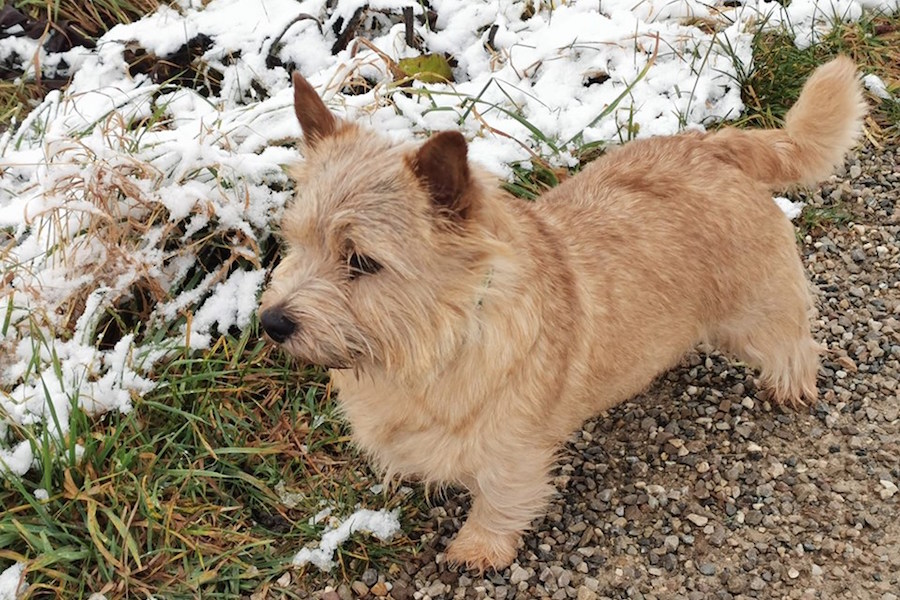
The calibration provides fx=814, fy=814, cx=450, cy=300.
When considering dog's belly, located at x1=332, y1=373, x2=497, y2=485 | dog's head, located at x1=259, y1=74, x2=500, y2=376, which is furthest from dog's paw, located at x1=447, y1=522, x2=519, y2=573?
dog's head, located at x1=259, y1=74, x2=500, y2=376

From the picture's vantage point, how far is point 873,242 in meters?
4.22

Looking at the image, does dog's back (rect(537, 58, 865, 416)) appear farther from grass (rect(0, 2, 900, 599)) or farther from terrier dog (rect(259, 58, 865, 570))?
grass (rect(0, 2, 900, 599))

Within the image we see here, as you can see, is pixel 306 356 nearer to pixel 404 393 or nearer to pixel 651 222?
pixel 404 393

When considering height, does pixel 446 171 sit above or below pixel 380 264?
above

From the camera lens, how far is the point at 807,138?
311 centimetres

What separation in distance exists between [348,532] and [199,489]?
607 mm

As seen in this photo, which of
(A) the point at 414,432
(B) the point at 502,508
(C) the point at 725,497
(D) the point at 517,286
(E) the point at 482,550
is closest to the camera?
(D) the point at 517,286

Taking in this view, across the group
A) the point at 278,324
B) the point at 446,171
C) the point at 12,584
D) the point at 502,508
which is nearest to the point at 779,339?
the point at 502,508

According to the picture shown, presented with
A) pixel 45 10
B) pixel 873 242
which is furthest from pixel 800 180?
pixel 45 10

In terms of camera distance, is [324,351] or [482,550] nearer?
[324,351]

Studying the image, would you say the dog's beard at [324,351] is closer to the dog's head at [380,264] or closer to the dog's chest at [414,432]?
the dog's head at [380,264]

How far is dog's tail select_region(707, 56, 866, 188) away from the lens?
119 inches

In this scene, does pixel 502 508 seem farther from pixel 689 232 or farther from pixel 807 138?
pixel 807 138

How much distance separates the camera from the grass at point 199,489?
9.36ft
